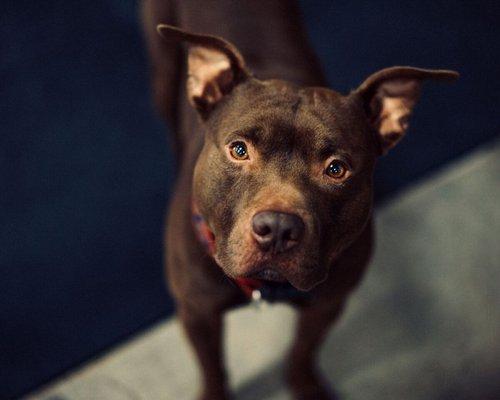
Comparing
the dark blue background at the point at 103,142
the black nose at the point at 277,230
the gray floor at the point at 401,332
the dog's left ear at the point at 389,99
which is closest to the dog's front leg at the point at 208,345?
the gray floor at the point at 401,332

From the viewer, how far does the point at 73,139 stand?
11.8 ft

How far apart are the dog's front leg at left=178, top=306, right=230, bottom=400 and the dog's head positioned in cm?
58

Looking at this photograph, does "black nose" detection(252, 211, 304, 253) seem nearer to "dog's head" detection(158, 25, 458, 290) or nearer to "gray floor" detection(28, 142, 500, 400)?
"dog's head" detection(158, 25, 458, 290)

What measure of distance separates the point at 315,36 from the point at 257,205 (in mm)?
2282

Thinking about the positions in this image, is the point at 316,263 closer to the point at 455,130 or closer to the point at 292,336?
the point at 292,336

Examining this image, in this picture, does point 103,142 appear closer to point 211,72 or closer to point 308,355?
point 211,72

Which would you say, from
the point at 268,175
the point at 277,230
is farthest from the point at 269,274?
the point at 268,175

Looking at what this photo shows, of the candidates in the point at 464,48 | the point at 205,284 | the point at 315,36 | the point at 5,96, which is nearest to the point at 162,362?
the point at 205,284

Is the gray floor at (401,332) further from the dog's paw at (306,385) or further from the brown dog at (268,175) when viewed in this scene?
the brown dog at (268,175)

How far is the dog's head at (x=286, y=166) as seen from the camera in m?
1.97

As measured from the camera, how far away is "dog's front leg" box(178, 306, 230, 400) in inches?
103

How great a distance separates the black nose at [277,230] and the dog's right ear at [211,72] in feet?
2.00

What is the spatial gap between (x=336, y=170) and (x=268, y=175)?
238 mm

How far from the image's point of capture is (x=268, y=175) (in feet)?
6.72
